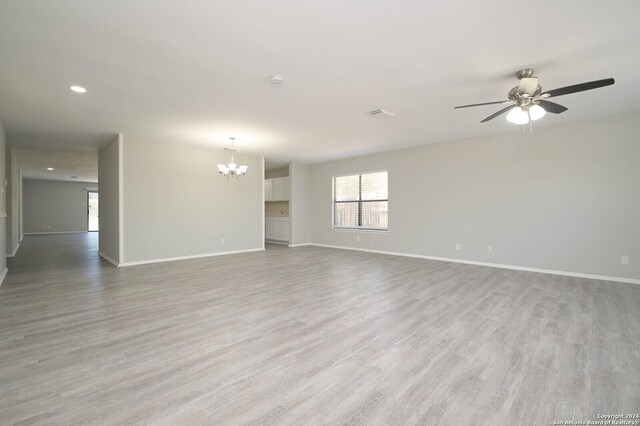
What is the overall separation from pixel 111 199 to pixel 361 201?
5.93 metres

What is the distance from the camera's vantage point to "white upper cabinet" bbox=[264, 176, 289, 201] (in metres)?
9.02

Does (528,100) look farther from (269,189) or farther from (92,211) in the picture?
(92,211)

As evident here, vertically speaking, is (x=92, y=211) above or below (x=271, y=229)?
above

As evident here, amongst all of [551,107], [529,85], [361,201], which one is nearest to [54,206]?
[361,201]

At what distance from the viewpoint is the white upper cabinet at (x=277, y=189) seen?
29.6 ft

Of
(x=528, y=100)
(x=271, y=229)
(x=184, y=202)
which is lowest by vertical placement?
(x=271, y=229)

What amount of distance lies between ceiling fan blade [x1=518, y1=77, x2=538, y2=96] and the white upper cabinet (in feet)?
22.2

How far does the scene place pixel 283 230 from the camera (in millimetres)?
9281

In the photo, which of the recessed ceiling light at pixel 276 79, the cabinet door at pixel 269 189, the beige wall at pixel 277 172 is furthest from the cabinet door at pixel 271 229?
the recessed ceiling light at pixel 276 79

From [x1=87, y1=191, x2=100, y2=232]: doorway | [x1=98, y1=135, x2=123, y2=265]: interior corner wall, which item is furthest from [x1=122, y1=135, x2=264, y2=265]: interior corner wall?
[x1=87, y1=191, x2=100, y2=232]: doorway

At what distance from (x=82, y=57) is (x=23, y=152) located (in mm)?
6791

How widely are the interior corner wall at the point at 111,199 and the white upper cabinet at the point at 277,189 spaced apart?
4.43m

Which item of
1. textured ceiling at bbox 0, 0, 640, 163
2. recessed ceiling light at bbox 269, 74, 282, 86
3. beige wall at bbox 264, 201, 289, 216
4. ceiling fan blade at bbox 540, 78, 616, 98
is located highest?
textured ceiling at bbox 0, 0, 640, 163

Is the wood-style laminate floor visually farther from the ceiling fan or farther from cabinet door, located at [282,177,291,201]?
cabinet door, located at [282,177,291,201]
